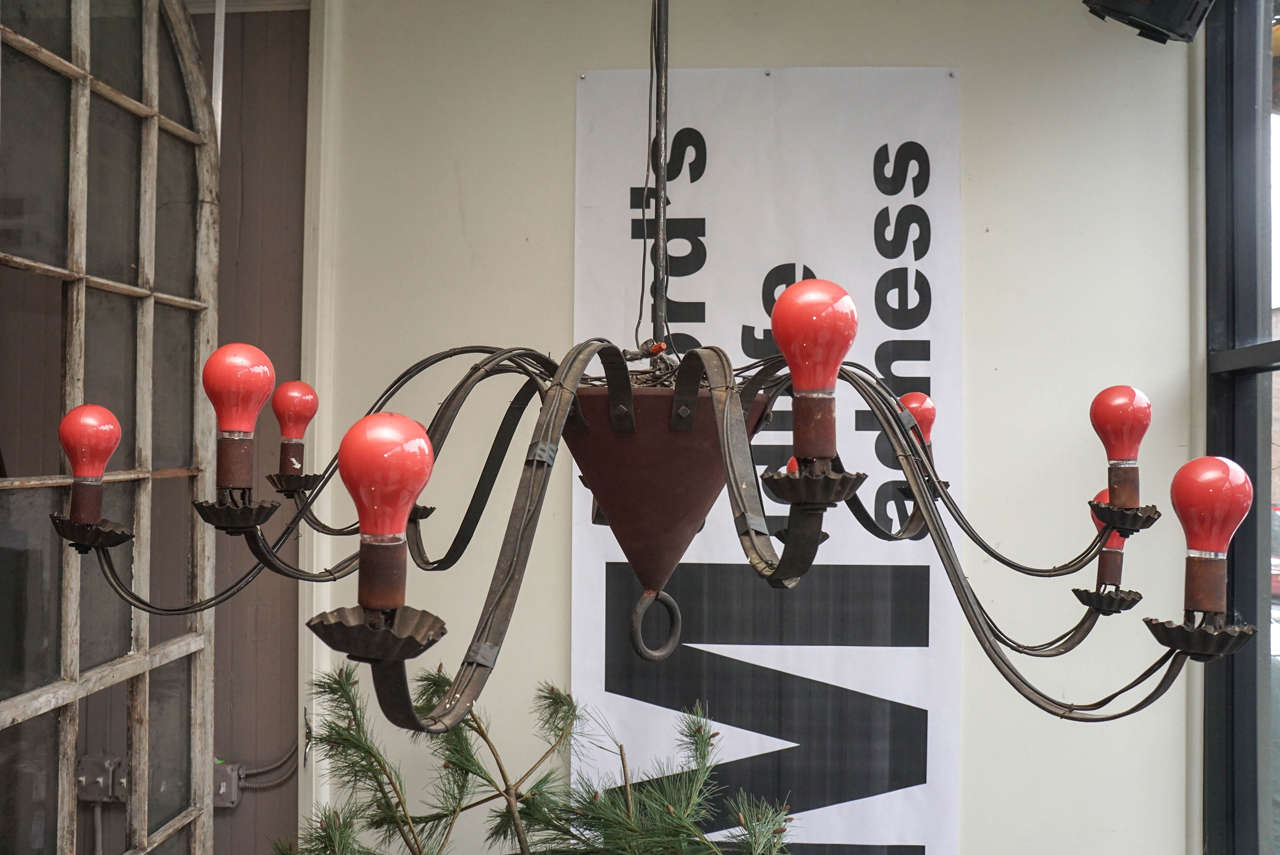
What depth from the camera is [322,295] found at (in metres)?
1.72

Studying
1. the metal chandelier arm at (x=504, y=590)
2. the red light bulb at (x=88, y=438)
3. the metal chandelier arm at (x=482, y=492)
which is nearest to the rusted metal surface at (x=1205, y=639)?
the metal chandelier arm at (x=504, y=590)

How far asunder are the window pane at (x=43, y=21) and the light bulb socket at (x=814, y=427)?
1.29 meters

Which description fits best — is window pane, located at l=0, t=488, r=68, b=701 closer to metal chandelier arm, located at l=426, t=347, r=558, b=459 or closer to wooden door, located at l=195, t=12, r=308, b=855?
wooden door, located at l=195, t=12, r=308, b=855

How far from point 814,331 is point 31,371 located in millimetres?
1352

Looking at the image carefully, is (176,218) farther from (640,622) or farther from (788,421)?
(640,622)

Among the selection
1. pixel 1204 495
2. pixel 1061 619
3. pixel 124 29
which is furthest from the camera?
pixel 1061 619

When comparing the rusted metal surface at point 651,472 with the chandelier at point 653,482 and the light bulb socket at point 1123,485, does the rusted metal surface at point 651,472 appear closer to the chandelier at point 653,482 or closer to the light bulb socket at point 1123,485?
the chandelier at point 653,482

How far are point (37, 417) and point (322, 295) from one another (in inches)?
22.8

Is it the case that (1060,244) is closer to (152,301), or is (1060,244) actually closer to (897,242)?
(897,242)

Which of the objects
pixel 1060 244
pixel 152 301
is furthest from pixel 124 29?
pixel 1060 244

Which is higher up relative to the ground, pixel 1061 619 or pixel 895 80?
→ pixel 895 80

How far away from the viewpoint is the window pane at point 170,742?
1.47 m

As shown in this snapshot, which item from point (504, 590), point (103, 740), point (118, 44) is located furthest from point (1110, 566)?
point (103, 740)

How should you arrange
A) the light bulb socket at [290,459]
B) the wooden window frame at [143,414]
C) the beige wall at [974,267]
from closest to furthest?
1. the light bulb socket at [290,459]
2. the wooden window frame at [143,414]
3. the beige wall at [974,267]
